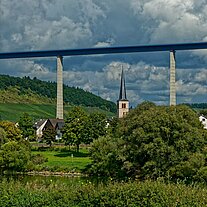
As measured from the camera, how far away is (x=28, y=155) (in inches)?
1706

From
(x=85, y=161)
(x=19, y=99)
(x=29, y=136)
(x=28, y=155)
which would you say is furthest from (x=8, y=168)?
(x=19, y=99)

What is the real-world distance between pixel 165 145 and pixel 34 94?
133081 millimetres

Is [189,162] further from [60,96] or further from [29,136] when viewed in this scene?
[60,96]

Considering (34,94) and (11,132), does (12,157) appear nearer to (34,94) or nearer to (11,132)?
(11,132)

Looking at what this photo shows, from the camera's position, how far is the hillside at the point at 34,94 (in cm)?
Result: 14875

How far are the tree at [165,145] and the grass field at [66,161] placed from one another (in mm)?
8871

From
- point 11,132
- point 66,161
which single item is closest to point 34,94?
point 11,132

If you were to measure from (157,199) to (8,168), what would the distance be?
Result: 27.4m

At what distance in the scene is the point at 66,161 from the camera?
1863 inches

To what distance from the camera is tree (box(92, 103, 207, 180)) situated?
1224 inches

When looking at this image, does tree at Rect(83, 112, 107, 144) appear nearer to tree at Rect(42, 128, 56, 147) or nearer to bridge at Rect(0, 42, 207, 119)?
tree at Rect(42, 128, 56, 147)

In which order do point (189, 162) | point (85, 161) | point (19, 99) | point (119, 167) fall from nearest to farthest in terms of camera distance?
point (189, 162) → point (119, 167) → point (85, 161) → point (19, 99)

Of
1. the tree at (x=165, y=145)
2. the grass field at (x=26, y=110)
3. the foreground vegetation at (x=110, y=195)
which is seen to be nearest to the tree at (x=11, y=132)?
the tree at (x=165, y=145)

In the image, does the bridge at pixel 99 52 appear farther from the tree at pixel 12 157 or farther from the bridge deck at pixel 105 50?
the tree at pixel 12 157
